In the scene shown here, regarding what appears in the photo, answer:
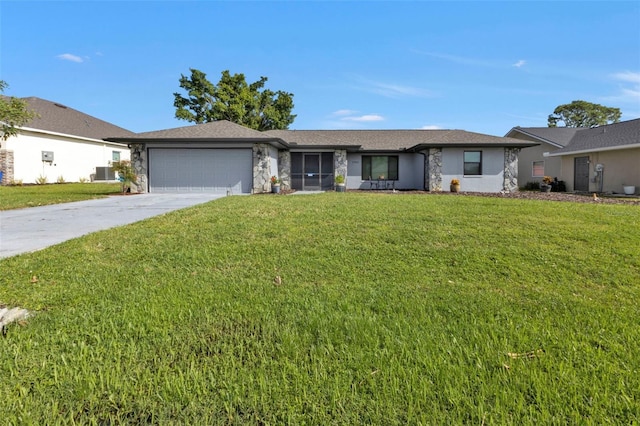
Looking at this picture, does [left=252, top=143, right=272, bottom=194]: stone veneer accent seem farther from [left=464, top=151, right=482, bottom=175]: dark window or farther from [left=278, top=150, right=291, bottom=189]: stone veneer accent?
[left=464, top=151, right=482, bottom=175]: dark window

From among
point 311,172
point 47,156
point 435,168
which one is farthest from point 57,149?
point 435,168

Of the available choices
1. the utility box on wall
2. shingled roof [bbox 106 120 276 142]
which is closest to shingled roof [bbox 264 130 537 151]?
shingled roof [bbox 106 120 276 142]

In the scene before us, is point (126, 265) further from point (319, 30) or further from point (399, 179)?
point (399, 179)

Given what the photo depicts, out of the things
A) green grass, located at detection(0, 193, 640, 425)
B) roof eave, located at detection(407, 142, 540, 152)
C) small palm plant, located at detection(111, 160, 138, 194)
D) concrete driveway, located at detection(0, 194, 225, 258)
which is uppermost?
roof eave, located at detection(407, 142, 540, 152)

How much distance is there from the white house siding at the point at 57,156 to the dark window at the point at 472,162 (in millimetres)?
25265

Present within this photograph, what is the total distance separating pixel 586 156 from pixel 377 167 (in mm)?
12045

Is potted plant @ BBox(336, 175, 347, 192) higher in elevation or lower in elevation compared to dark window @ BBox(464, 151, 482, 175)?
lower

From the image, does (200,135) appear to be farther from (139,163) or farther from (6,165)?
(6,165)

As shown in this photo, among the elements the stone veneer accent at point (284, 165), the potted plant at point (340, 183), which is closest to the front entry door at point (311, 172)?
the stone veneer accent at point (284, 165)

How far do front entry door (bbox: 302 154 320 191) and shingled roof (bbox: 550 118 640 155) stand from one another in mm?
14762

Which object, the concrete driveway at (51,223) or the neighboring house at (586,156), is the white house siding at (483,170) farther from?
the concrete driveway at (51,223)

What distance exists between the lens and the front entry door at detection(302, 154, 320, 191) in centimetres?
1988

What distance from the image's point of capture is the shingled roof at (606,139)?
1680cm

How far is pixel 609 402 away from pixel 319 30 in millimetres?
13668
